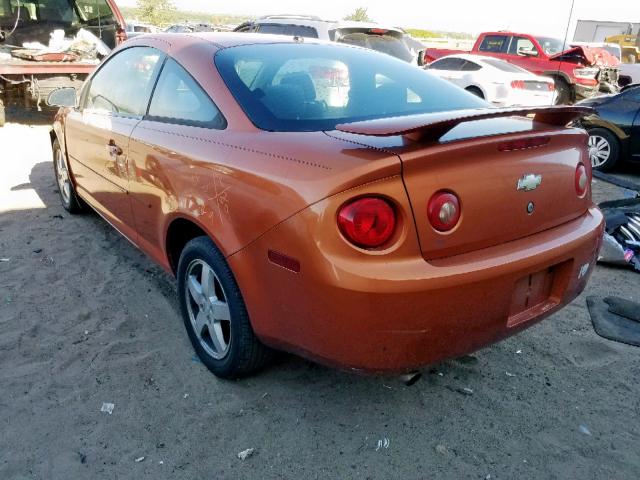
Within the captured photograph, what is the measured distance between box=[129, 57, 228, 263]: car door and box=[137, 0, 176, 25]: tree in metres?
45.0

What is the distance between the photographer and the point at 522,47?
1413 cm

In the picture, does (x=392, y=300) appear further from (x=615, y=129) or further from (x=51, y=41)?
(x=51, y=41)

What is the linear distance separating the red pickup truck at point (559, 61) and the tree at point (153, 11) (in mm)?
35826

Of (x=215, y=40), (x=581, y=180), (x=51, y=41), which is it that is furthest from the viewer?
(x=51, y=41)

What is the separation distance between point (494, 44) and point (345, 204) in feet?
47.6

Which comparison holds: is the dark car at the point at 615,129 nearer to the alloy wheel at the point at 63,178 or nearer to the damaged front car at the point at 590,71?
the damaged front car at the point at 590,71

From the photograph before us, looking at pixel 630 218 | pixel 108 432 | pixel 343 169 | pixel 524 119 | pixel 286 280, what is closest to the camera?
pixel 343 169

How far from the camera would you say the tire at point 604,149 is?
715 cm

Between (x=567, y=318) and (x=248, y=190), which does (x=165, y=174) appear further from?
(x=567, y=318)

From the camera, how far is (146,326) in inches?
124

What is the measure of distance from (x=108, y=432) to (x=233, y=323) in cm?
69

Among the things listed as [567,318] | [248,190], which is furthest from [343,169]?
[567,318]

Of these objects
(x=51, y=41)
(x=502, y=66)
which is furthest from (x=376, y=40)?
(x=51, y=41)

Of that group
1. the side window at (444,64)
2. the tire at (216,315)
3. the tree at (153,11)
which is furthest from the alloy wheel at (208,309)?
the tree at (153,11)
